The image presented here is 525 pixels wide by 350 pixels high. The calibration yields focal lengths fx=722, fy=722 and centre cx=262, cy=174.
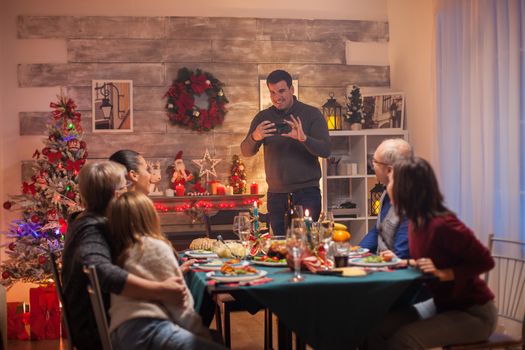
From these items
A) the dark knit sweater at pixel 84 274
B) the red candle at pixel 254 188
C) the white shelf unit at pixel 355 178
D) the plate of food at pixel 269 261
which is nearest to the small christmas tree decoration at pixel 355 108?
the white shelf unit at pixel 355 178

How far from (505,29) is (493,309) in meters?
2.76

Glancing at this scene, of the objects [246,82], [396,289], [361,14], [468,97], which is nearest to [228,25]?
Result: [246,82]

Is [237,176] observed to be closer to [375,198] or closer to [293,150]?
[293,150]

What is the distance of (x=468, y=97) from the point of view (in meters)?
5.61

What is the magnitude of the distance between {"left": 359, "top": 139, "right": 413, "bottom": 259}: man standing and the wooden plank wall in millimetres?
3157

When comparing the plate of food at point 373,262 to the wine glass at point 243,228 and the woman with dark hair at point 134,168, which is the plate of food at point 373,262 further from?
the woman with dark hair at point 134,168

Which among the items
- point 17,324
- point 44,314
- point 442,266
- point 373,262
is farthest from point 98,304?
point 17,324

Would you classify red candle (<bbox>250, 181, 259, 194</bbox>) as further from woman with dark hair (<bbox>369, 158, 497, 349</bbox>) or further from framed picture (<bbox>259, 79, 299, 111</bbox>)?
woman with dark hair (<bbox>369, 158, 497, 349</bbox>)

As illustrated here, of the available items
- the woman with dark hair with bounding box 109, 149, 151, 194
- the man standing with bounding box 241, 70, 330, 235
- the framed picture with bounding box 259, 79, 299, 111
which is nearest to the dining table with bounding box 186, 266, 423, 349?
the woman with dark hair with bounding box 109, 149, 151, 194

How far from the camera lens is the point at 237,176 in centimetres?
677

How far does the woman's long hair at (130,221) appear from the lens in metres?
2.82

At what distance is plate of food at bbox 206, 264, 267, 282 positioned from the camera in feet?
9.53

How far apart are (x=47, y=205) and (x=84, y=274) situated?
3.01m

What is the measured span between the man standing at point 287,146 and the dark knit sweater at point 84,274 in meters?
3.25
